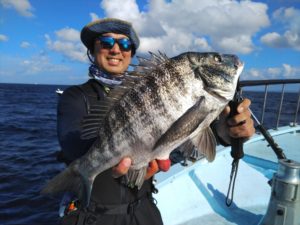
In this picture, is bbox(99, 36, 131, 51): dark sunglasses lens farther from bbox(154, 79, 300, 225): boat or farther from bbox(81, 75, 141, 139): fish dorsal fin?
bbox(154, 79, 300, 225): boat

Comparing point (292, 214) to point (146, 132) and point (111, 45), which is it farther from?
point (111, 45)

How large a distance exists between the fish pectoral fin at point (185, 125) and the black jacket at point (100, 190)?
0.85 metres

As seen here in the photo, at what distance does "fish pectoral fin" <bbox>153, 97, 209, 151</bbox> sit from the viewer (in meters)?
2.43

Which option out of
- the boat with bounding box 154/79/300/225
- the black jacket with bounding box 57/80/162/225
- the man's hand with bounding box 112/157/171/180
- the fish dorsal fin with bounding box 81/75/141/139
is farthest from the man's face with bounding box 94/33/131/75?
the boat with bounding box 154/79/300/225

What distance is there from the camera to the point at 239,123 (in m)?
2.80

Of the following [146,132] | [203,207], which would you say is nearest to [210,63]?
[146,132]

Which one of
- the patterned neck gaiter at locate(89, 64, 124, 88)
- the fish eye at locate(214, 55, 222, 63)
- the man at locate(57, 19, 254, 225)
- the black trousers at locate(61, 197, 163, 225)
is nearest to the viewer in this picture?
the fish eye at locate(214, 55, 222, 63)

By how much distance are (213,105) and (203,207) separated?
3325 mm

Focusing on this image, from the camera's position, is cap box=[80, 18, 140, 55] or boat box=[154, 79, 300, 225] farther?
boat box=[154, 79, 300, 225]

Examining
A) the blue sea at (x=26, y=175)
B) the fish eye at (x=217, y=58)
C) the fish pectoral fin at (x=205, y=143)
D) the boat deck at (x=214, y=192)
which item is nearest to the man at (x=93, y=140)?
the fish pectoral fin at (x=205, y=143)

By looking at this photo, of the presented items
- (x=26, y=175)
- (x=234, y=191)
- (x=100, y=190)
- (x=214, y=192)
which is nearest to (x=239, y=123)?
(x=100, y=190)

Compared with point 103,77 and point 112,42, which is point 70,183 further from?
point 112,42

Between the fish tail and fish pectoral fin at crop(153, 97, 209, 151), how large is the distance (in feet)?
2.65

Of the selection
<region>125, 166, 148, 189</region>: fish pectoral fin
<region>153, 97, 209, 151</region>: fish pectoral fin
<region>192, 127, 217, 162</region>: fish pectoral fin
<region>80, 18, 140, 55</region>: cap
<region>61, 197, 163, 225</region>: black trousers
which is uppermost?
<region>80, 18, 140, 55</region>: cap
